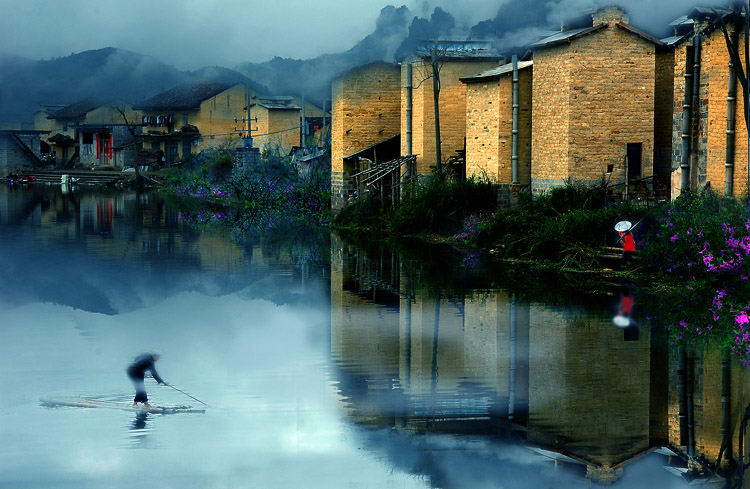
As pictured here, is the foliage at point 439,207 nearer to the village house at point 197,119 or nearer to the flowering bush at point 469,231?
the flowering bush at point 469,231

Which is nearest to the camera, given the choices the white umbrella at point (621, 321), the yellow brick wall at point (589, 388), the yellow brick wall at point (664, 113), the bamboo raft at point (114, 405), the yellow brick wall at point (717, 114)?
the yellow brick wall at point (589, 388)

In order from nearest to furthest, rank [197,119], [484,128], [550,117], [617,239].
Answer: [617,239] < [550,117] < [484,128] < [197,119]

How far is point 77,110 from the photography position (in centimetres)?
8425

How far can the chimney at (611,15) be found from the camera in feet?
77.0

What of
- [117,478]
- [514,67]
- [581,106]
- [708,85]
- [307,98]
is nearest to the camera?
[117,478]

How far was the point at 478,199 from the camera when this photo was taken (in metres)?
26.8

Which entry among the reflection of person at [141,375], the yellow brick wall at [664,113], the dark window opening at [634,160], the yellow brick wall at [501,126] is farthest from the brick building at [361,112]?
the reflection of person at [141,375]

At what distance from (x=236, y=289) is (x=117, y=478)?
10.4m

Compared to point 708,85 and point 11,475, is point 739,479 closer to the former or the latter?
point 11,475

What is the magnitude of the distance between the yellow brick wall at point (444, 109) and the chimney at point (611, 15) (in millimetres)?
7927

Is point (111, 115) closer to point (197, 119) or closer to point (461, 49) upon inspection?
point (197, 119)

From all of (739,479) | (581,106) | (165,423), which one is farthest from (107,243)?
(739,479)

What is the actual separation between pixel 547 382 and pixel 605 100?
14136 mm

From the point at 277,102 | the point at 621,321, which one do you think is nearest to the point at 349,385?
the point at 621,321
